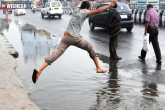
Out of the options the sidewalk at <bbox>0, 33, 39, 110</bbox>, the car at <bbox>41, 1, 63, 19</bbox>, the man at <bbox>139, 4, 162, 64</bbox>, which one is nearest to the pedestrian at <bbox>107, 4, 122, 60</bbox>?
the man at <bbox>139, 4, 162, 64</bbox>

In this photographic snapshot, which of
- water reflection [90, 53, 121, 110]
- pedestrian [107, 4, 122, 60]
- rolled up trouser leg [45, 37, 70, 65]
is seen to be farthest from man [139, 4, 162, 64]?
rolled up trouser leg [45, 37, 70, 65]

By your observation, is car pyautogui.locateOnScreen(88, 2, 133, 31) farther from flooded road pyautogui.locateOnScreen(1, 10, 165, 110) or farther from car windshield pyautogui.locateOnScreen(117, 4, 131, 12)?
flooded road pyautogui.locateOnScreen(1, 10, 165, 110)

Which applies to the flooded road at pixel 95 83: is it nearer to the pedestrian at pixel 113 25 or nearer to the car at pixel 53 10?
the pedestrian at pixel 113 25

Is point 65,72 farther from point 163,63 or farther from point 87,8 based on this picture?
point 163,63

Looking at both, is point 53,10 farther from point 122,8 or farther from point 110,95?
point 110,95

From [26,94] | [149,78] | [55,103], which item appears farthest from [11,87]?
[149,78]

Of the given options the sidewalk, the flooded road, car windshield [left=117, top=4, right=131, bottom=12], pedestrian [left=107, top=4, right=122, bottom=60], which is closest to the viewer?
the sidewalk

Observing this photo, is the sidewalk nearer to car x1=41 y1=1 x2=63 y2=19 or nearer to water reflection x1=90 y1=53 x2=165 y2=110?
water reflection x1=90 y1=53 x2=165 y2=110

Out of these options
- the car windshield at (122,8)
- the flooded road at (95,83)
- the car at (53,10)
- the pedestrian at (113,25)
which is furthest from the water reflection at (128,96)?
the car at (53,10)

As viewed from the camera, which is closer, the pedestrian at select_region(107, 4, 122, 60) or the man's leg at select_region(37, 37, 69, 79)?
the man's leg at select_region(37, 37, 69, 79)

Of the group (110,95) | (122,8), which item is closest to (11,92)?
(110,95)

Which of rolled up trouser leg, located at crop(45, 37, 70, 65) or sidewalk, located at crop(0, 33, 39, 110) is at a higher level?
rolled up trouser leg, located at crop(45, 37, 70, 65)

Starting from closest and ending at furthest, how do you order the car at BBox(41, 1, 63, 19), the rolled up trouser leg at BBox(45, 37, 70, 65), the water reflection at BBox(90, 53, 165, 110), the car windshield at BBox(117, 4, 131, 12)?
the water reflection at BBox(90, 53, 165, 110) < the rolled up trouser leg at BBox(45, 37, 70, 65) < the car windshield at BBox(117, 4, 131, 12) < the car at BBox(41, 1, 63, 19)

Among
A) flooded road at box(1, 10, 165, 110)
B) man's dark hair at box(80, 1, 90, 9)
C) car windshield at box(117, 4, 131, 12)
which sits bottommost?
flooded road at box(1, 10, 165, 110)
